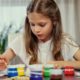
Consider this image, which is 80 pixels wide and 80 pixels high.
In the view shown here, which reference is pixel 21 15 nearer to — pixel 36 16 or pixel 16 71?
pixel 36 16

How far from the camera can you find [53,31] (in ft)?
4.30

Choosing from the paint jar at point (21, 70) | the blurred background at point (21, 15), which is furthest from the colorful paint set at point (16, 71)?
the blurred background at point (21, 15)

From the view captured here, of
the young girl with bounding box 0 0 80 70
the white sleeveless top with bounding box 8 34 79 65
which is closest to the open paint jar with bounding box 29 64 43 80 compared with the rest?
the young girl with bounding box 0 0 80 70

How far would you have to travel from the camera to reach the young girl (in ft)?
3.90

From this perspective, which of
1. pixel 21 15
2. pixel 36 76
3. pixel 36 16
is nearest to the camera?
pixel 36 76

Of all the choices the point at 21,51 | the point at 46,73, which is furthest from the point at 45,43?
the point at 46,73

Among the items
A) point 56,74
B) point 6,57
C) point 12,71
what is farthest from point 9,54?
point 56,74

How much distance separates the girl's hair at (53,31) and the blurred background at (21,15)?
4.17ft

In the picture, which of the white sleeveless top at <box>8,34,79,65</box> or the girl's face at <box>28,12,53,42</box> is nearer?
the girl's face at <box>28,12,53,42</box>

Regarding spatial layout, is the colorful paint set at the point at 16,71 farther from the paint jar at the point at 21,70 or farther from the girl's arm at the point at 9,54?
the girl's arm at the point at 9,54

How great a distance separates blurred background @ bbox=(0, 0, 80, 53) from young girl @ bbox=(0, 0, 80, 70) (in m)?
1.24

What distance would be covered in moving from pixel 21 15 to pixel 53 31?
1.39m

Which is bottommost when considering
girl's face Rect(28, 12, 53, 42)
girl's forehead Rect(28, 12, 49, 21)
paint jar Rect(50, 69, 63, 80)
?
paint jar Rect(50, 69, 63, 80)

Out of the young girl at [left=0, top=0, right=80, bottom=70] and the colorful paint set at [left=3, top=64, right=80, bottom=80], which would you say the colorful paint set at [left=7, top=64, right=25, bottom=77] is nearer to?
the colorful paint set at [left=3, top=64, right=80, bottom=80]
